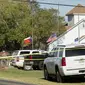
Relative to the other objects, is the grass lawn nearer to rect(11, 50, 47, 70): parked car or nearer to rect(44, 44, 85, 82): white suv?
rect(44, 44, 85, 82): white suv

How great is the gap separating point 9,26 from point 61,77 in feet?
145

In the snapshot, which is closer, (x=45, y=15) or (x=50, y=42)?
(x=50, y=42)

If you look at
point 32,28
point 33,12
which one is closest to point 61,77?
point 32,28

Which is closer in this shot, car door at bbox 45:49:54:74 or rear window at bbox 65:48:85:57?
rear window at bbox 65:48:85:57

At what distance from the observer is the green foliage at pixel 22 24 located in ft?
211

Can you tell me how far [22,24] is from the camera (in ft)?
213

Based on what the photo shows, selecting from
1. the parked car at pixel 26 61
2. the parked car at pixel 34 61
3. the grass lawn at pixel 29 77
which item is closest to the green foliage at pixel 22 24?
the parked car at pixel 26 61

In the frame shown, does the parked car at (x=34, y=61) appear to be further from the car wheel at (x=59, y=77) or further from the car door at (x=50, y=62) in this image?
the car wheel at (x=59, y=77)

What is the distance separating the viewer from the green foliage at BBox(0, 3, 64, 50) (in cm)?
6419

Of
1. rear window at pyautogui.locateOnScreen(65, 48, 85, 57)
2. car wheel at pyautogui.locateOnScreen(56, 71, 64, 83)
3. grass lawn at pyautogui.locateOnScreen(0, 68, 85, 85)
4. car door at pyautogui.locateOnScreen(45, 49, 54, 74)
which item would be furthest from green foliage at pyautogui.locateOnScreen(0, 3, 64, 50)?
rear window at pyautogui.locateOnScreen(65, 48, 85, 57)

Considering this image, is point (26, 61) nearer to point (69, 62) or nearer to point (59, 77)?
point (59, 77)

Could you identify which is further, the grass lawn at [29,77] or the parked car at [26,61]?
the parked car at [26,61]

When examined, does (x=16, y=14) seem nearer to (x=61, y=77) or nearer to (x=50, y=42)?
(x=50, y=42)

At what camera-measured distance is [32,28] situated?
64438 mm
